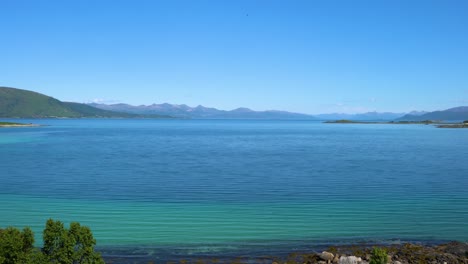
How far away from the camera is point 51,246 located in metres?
11.3

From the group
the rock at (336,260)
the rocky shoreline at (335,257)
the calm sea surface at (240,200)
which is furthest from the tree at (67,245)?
the rock at (336,260)

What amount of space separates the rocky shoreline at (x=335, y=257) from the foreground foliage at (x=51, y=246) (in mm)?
3089

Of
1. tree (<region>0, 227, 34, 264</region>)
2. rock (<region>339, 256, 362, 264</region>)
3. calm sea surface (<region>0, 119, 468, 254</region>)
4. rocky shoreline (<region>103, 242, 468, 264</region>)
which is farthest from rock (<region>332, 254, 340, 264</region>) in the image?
tree (<region>0, 227, 34, 264</region>)

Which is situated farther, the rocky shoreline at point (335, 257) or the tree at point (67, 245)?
the rocky shoreline at point (335, 257)

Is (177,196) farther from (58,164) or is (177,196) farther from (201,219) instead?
(58,164)

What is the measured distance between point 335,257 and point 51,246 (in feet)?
30.1

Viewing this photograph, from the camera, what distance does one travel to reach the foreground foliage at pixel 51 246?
1061cm

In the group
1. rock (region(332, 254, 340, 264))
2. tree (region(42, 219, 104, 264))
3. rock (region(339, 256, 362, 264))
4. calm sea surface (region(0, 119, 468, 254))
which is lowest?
calm sea surface (region(0, 119, 468, 254))

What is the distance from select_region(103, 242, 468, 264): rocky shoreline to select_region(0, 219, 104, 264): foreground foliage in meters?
3.09

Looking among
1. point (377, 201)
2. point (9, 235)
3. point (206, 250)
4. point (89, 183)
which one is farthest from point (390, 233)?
point (89, 183)

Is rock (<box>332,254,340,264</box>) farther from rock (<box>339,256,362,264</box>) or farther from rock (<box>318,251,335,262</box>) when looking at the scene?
rock (<box>339,256,362,264</box>)

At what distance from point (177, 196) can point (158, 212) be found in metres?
4.06

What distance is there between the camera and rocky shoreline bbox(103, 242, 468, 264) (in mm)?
13836

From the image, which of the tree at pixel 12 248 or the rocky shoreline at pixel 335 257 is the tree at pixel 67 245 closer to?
the tree at pixel 12 248
